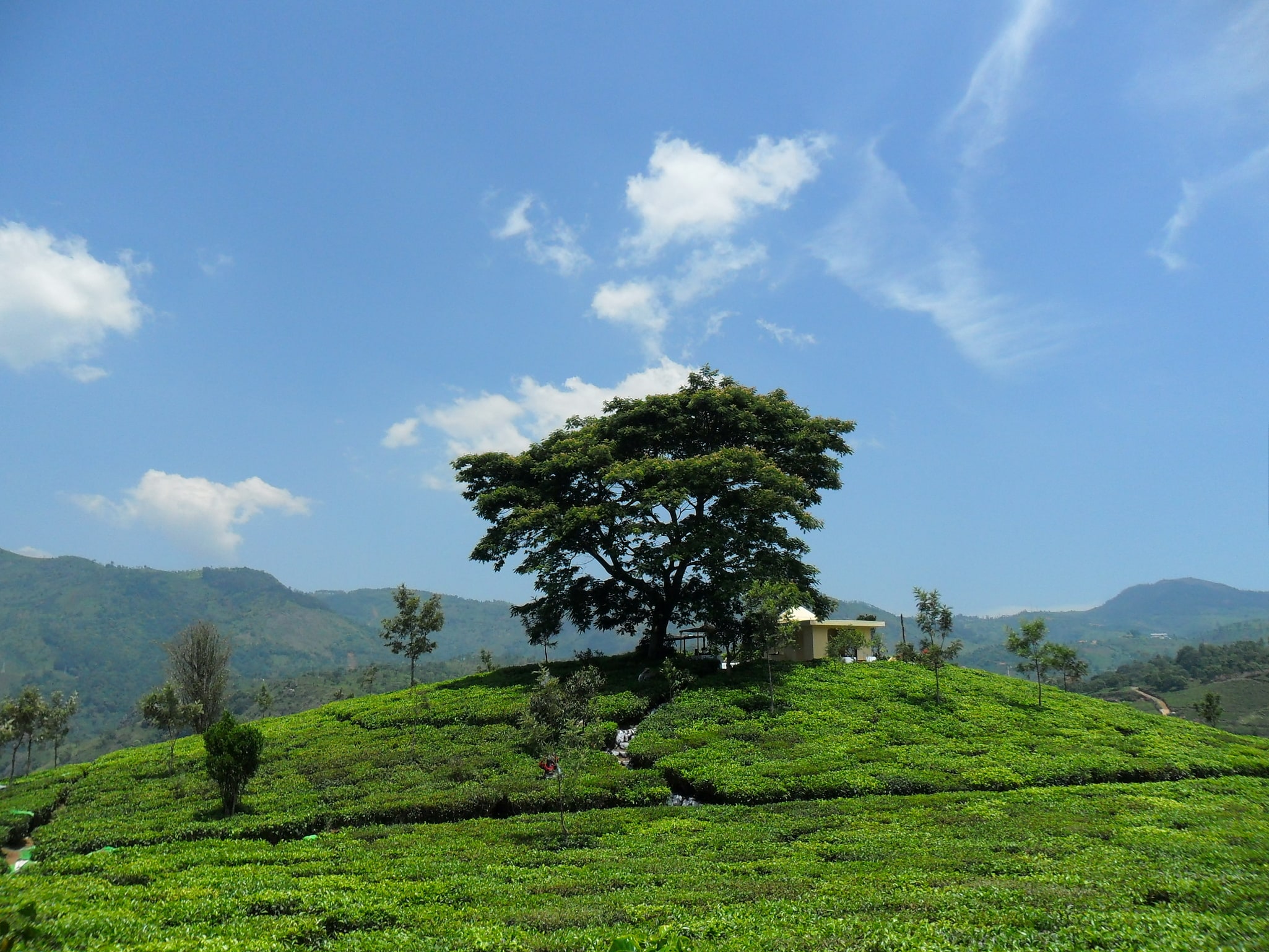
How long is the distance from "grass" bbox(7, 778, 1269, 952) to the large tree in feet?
49.4

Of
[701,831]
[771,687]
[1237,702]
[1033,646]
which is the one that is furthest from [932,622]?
[1237,702]

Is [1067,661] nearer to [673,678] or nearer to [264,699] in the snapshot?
[673,678]

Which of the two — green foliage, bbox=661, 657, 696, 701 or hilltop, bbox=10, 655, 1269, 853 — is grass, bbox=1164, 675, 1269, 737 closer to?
hilltop, bbox=10, 655, 1269, 853

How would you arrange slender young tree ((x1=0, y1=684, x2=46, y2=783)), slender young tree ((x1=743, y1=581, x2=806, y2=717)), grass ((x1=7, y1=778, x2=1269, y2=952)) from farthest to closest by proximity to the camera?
slender young tree ((x1=0, y1=684, x2=46, y2=783)) < slender young tree ((x1=743, y1=581, x2=806, y2=717)) < grass ((x1=7, y1=778, x2=1269, y2=952))

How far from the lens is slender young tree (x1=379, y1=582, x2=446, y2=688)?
34750 mm

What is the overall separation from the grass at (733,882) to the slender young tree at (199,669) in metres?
23.0

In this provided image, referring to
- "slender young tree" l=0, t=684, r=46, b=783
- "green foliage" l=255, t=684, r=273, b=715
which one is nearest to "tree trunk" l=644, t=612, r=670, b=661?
"slender young tree" l=0, t=684, r=46, b=783

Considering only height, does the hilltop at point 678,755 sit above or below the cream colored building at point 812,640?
below

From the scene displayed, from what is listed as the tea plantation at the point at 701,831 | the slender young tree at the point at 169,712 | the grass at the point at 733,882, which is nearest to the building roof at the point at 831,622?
the tea plantation at the point at 701,831

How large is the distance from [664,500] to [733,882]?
19934 millimetres

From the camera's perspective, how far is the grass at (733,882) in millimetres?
9688

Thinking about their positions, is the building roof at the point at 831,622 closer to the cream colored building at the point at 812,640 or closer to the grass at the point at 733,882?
the cream colored building at the point at 812,640

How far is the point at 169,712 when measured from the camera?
2959 cm

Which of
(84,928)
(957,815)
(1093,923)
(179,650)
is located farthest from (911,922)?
(179,650)
